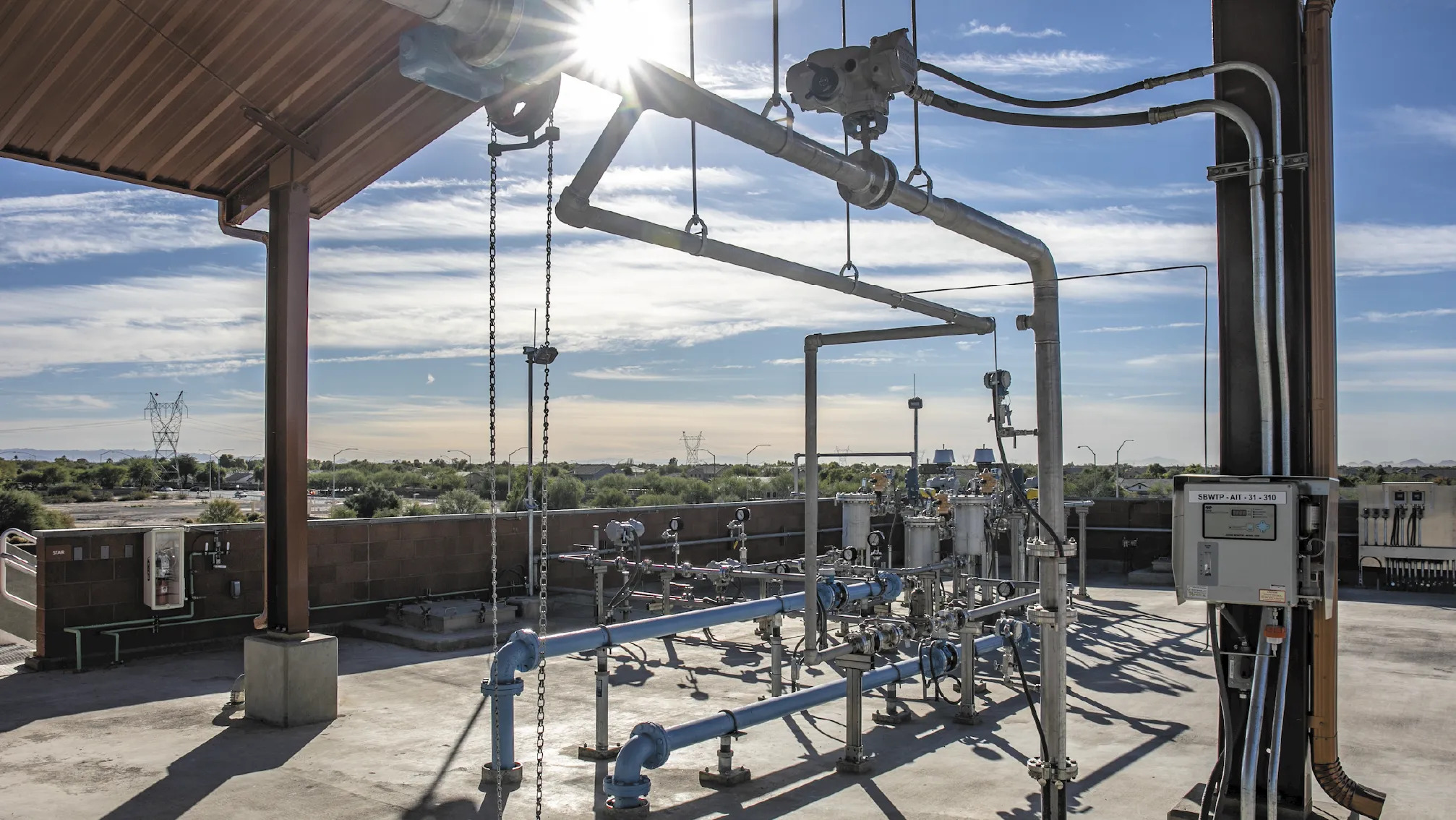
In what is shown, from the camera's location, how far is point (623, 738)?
7410 millimetres

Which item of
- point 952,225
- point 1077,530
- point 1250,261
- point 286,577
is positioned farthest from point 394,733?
point 1077,530

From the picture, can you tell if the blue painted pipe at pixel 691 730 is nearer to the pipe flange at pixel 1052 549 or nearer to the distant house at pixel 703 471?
the pipe flange at pixel 1052 549

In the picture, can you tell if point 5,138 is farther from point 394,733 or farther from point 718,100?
point 718,100

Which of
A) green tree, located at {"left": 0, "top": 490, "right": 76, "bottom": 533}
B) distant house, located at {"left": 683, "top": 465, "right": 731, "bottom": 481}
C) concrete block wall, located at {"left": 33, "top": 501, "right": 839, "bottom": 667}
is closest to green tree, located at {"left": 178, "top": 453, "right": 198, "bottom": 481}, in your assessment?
distant house, located at {"left": 683, "top": 465, "right": 731, "bottom": 481}

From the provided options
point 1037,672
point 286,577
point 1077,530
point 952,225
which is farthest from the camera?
point 1077,530

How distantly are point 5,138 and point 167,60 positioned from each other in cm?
145

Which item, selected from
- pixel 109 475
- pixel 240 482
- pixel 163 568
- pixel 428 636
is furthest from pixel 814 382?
pixel 109 475

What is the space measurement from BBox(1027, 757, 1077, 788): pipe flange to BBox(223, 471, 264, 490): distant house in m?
57.6

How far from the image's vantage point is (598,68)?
342 cm

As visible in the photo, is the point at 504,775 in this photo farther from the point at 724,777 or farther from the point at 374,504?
the point at 374,504

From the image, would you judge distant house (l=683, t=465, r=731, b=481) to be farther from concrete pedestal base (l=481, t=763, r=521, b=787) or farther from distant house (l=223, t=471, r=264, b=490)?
concrete pedestal base (l=481, t=763, r=521, b=787)

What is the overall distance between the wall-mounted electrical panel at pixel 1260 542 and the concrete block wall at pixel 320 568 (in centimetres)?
963

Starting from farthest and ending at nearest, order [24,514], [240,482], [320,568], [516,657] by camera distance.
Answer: [240,482]
[24,514]
[320,568]
[516,657]

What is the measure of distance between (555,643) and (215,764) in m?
2.50
